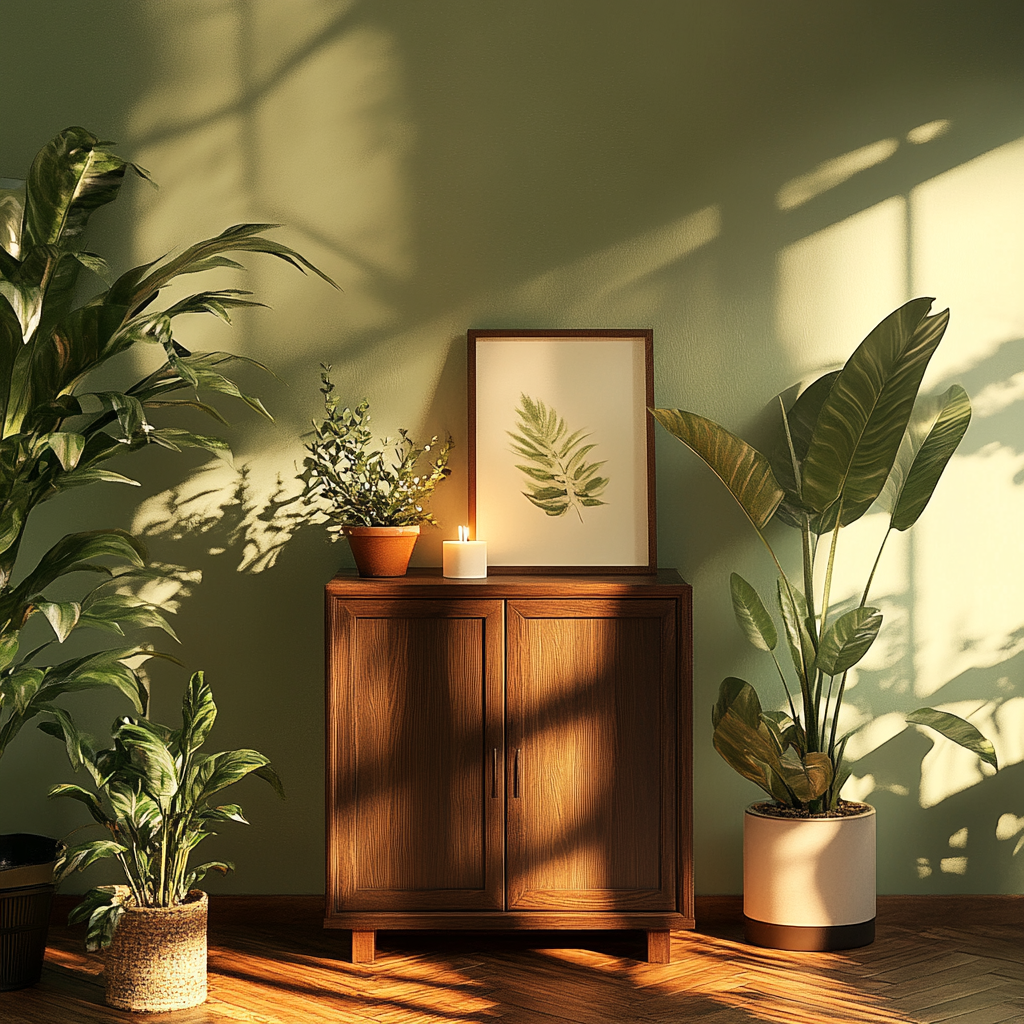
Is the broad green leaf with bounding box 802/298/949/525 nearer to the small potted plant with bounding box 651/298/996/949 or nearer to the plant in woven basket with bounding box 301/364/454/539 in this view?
the small potted plant with bounding box 651/298/996/949

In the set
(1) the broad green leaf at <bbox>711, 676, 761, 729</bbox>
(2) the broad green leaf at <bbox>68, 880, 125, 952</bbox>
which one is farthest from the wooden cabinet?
(2) the broad green leaf at <bbox>68, 880, 125, 952</bbox>

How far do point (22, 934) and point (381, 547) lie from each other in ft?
4.25

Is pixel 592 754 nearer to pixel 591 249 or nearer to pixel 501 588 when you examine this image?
pixel 501 588

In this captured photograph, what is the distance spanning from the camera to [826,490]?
9.44ft

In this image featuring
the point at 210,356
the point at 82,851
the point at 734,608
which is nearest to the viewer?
the point at 82,851

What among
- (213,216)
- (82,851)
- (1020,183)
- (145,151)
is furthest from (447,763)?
(1020,183)

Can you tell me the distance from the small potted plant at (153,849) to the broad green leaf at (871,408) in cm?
159

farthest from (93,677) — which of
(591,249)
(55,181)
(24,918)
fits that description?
(591,249)

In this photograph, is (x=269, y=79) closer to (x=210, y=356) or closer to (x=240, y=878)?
(x=210, y=356)

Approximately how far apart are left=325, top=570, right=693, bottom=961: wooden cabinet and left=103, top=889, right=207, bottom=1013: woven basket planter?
0.39 metres

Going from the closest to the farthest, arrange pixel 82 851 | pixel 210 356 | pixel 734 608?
pixel 82 851
pixel 210 356
pixel 734 608

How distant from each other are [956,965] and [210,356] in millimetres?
2480

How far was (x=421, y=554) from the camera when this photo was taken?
10.9 feet

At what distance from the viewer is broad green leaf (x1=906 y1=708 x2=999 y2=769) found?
115 inches
